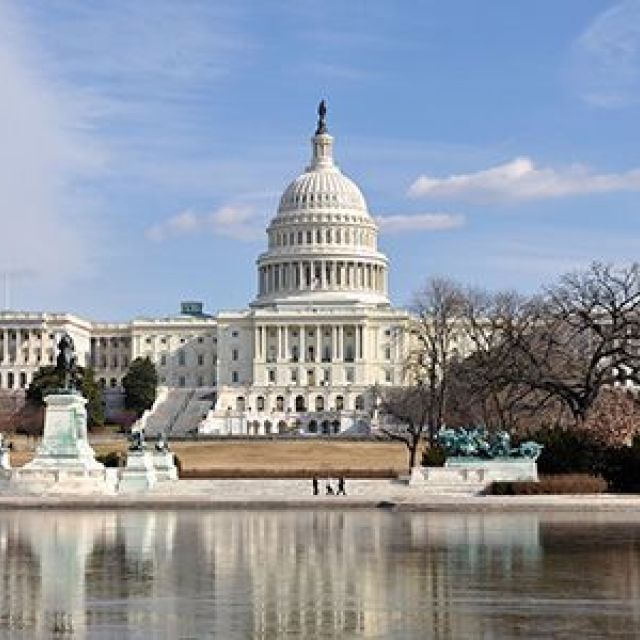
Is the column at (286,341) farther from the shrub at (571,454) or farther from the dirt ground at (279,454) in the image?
the shrub at (571,454)

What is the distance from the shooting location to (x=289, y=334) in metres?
174

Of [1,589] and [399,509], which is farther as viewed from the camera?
[399,509]

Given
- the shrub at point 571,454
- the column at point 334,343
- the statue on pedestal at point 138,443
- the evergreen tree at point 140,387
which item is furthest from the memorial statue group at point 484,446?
the column at point 334,343

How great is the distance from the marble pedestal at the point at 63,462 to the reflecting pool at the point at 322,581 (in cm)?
1559

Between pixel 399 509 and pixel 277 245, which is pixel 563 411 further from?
pixel 277 245

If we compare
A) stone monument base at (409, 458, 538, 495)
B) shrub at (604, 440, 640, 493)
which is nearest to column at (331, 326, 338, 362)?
stone monument base at (409, 458, 538, 495)

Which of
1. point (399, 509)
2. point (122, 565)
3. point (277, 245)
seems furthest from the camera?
point (277, 245)

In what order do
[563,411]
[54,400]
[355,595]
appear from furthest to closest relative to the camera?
1. [563,411]
2. [54,400]
3. [355,595]

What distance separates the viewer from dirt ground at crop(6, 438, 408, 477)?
81.3 meters

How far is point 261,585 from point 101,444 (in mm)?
Result: 88736

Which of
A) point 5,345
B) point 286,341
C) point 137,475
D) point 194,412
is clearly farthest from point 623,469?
point 5,345

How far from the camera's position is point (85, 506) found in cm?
4506

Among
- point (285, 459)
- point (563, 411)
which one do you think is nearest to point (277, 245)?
point (285, 459)

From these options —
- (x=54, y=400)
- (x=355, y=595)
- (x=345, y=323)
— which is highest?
(x=345, y=323)
